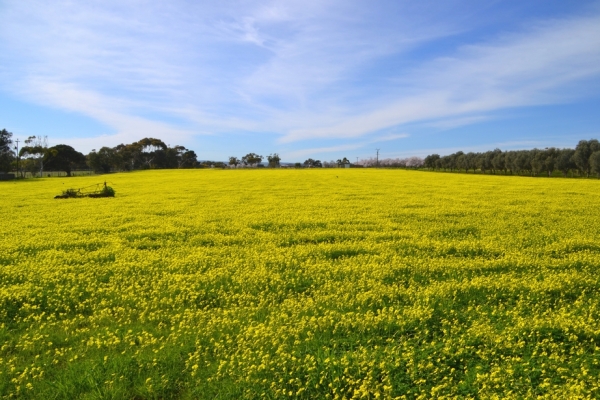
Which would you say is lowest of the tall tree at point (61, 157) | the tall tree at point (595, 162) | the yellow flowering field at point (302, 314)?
the yellow flowering field at point (302, 314)

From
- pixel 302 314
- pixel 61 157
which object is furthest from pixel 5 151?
pixel 302 314

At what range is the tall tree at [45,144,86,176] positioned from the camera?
9675cm

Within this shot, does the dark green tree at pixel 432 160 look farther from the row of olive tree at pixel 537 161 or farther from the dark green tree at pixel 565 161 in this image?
the dark green tree at pixel 565 161

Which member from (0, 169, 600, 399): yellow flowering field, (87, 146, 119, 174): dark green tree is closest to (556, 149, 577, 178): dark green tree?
(0, 169, 600, 399): yellow flowering field

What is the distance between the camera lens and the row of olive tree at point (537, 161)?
78125 mm

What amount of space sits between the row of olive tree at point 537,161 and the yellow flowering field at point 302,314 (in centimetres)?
7866

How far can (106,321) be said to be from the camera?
7.29 m

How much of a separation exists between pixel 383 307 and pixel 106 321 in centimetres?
508

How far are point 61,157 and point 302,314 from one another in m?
109

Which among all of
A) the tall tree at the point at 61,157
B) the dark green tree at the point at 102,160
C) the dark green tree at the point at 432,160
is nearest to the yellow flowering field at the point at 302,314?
the tall tree at the point at 61,157

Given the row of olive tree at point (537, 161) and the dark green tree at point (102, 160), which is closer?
the row of olive tree at point (537, 161)

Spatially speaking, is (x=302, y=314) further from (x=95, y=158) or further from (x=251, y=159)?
(x=251, y=159)

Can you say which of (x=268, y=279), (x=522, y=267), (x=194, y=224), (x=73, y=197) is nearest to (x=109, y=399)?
(x=268, y=279)

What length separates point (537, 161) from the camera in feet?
292
